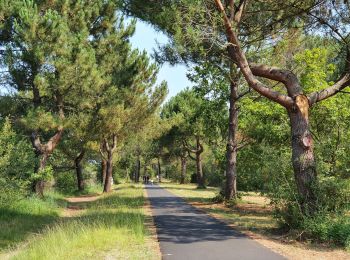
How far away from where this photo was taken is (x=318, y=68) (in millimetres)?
17797

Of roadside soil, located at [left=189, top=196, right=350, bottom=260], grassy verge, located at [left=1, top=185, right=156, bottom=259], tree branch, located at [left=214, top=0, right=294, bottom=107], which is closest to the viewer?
grassy verge, located at [left=1, top=185, right=156, bottom=259]

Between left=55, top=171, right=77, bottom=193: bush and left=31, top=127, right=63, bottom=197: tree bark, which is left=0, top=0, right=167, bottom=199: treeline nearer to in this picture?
left=31, top=127, right=63, bottom=197: tree bark

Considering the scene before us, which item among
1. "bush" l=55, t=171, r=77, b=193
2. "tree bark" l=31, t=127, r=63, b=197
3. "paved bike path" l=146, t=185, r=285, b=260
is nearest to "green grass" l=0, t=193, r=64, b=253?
"tree bark" l=31, t=127, r=63, b=197

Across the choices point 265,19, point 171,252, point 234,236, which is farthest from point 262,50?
point 171,252

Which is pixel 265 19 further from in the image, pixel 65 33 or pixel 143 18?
pixel 65 33

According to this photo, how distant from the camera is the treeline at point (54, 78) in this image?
18422mm

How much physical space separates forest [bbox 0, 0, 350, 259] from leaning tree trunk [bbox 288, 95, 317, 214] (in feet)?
0.09

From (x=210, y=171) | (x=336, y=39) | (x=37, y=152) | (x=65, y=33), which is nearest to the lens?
(x=336, y=39)

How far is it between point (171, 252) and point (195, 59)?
11421 mm

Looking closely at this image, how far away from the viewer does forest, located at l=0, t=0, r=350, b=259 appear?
10969mm

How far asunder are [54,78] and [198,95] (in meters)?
7.73

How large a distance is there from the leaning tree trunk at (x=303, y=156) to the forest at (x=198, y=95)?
0.03m

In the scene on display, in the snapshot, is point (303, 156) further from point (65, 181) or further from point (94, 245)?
point (65, 181)

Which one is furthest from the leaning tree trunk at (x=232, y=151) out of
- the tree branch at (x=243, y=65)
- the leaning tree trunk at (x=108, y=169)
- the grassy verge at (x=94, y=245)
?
the leaning tree trunk at (x=108, y=169)
